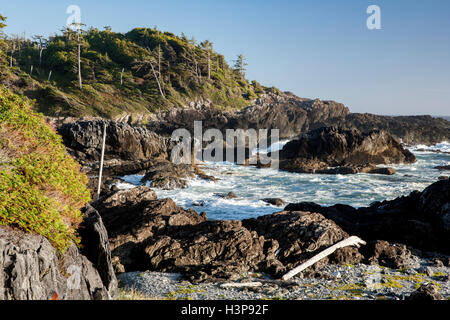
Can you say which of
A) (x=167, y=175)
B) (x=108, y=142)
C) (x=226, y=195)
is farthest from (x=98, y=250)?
(x=108, y=142)

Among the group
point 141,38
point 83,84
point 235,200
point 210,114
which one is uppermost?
point 141,38

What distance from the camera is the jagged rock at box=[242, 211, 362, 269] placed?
11.4 metres

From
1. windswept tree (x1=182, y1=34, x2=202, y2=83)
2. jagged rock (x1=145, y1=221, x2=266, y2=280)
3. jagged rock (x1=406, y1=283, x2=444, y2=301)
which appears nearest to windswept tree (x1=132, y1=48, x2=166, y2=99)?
windswept tree (x1=182, y1=34, x2=202, y2=83)

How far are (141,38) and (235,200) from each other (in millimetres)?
94366

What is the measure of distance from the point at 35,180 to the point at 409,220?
1554 centimetres

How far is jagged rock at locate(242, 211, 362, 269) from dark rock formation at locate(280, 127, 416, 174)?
26.2 m

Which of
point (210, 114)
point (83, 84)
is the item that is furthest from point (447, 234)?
point (83, 84)

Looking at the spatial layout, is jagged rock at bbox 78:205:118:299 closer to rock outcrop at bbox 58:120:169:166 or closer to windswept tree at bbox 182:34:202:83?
rock outcrop at bbox 58:120:169:166

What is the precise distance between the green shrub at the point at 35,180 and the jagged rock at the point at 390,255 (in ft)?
34.8

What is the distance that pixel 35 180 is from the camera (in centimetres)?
637

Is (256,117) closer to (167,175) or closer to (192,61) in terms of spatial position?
(192,61)

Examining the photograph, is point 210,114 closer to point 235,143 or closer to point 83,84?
point 235,143

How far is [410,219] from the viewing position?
14.9 meters

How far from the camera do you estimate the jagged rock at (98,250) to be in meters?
7.32
